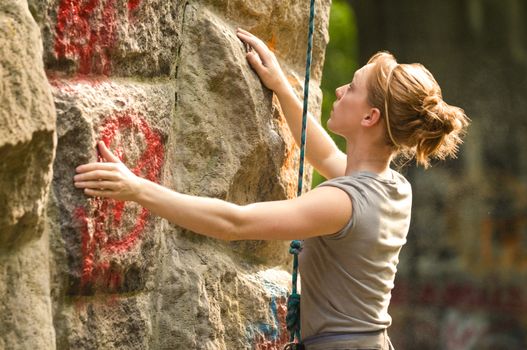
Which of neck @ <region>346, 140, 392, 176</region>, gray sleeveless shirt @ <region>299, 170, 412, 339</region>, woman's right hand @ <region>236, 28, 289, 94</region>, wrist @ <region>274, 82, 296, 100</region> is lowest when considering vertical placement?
gray sleeveless shirt @ <region>299, 170, 412, 339</region>

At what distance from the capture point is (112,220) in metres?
1.72

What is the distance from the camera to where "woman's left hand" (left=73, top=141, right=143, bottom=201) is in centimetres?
162

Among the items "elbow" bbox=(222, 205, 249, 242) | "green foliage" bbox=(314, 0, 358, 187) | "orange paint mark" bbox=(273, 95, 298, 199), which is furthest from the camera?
"green foliage" bbox=(314, 0, 358, 187)

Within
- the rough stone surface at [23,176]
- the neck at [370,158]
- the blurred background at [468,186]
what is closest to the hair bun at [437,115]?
the neck at [370,158]

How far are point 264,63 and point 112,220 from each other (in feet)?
1.96

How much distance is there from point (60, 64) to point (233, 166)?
53 centimetres

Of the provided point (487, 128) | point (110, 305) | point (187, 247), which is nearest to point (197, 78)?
point (187, 247)

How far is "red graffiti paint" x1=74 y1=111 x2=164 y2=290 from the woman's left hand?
33 millimetres

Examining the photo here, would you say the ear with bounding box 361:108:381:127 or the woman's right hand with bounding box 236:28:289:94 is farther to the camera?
the woman's right hand with bounding box 236:28:289:94

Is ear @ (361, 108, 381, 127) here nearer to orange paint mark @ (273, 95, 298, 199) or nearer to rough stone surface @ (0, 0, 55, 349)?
orange paint mark @ (273, 95, 298, 199)

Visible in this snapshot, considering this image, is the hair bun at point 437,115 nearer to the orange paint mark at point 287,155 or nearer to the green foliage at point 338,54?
the orange paint mark at point 287,155

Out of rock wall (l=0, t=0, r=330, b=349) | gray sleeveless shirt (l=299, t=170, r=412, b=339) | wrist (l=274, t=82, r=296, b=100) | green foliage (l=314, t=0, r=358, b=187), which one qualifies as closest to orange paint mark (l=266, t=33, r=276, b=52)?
rock wall (l=0, t=0, r=330, b=349)

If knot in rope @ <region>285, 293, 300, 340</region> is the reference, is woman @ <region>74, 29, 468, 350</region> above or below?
above

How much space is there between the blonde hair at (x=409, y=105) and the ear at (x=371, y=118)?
0.5 inches
